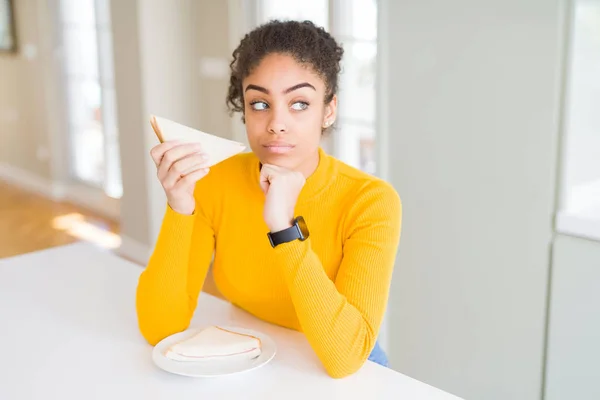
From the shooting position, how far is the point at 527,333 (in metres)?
2.25

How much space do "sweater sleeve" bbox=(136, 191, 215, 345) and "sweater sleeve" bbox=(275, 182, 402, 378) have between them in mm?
237

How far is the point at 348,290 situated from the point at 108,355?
45cm

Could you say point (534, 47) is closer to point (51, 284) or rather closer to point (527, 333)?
point (527, 333)

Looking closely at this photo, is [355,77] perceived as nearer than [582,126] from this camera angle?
No

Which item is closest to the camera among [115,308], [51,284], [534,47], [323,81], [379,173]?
[323,81]

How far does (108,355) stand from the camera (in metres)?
1.28

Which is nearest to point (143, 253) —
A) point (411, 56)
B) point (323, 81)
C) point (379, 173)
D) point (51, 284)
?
point (379, 173)

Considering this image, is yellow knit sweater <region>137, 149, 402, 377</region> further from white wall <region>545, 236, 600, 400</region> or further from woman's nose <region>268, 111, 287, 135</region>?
white wall <region>545, 236, 600, 400</region>

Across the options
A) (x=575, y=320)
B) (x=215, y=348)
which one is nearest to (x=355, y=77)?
(x=575, y=320)

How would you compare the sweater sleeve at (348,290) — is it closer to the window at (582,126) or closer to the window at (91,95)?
the window at (582,126)

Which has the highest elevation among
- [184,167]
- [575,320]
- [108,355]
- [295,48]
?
[295,48]

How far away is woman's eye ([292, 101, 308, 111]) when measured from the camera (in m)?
1.35

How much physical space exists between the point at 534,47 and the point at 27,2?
445cm

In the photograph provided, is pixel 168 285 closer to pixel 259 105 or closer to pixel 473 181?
pixel 259 105
